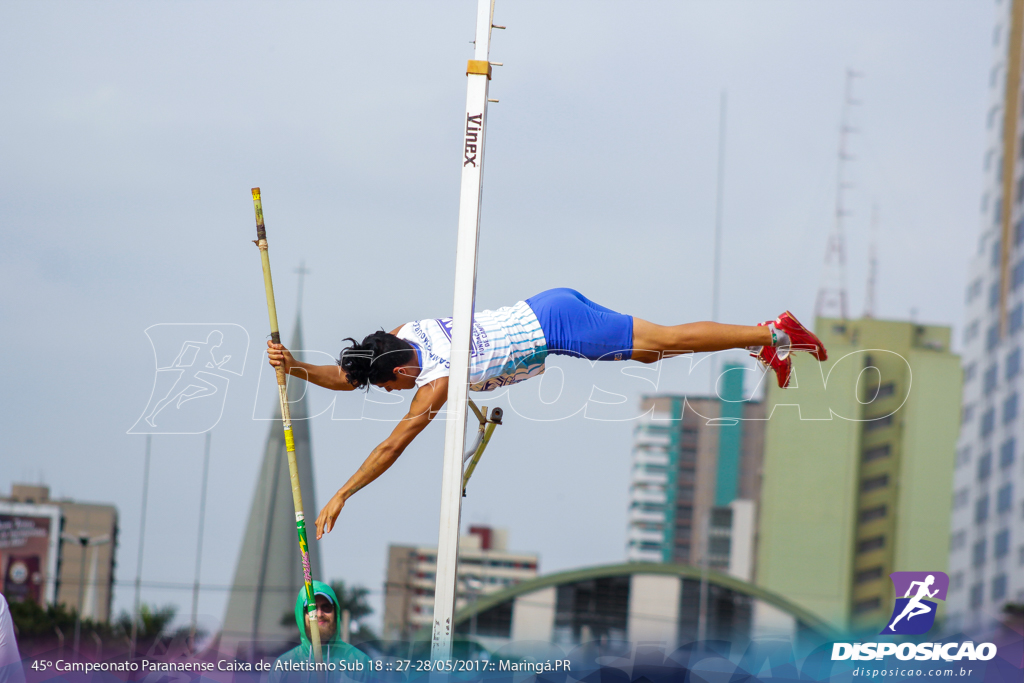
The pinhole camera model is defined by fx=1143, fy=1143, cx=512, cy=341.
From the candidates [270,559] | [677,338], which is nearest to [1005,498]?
[270,559]

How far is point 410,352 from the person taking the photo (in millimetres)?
4832

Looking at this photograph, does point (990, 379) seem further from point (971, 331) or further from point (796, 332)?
point (796, 332)

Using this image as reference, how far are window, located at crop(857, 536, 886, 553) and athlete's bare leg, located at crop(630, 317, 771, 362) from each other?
162ft

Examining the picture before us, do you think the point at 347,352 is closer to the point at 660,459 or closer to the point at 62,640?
the point at 62,640

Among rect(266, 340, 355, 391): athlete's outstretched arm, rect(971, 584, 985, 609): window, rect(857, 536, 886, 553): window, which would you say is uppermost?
rect(266, 340, 355, 391): athlete's outstretched arm

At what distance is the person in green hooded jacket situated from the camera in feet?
15.4

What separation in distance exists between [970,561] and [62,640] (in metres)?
40.5

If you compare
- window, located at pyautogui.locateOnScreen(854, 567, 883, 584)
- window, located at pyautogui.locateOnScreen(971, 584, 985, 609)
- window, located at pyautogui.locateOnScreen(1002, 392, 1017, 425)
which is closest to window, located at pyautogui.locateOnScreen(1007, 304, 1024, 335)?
window, located at pyautogui.locateOnScreen(1002, 392, 1017, 425)

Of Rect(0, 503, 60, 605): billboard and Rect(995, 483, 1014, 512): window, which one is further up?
Rect(995, 483, 1014, 512): window

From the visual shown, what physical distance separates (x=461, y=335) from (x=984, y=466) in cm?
5120

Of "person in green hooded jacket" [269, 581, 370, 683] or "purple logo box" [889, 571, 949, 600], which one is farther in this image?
"purple logo box" [889, 571, 949, 600]

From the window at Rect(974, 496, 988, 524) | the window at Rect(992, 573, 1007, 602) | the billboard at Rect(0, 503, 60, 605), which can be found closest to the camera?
the billboard at Rect(0, 503, 60, 605)

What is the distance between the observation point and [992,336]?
51094 mm

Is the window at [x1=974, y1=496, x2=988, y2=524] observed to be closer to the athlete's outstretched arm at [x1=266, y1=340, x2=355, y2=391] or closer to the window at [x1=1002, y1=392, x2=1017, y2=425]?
the window at [x1=1002, y1=392, x2=1017, y2=425]
